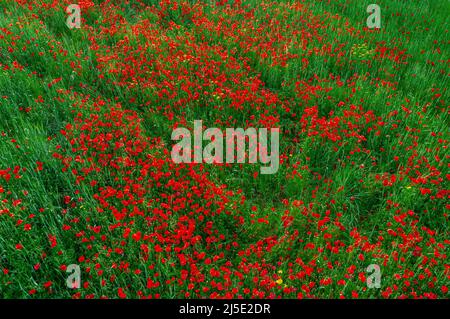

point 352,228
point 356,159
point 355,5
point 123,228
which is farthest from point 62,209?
point 355,5

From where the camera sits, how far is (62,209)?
12.7 feet

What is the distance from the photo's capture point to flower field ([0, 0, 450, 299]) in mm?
3461

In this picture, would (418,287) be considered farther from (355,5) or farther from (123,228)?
(355,5)

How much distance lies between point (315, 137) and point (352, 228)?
1.30m

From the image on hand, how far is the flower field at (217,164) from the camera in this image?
3.46 metres

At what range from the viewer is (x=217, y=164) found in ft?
14.8

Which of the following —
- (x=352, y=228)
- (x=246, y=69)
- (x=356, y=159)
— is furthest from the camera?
(x=246, y=69)

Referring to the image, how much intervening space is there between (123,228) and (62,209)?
0.67 meters

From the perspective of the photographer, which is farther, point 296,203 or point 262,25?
point 262,25

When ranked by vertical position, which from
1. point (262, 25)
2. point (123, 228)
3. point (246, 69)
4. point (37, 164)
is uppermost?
point (262, 25)

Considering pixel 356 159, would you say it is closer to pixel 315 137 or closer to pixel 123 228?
pixel 315 137
